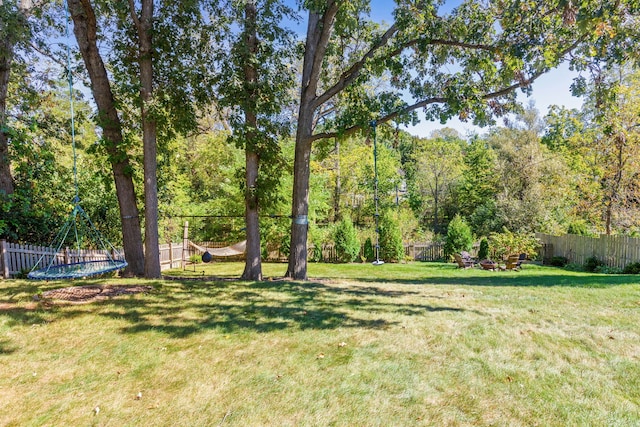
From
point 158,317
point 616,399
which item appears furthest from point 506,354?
point 158,317

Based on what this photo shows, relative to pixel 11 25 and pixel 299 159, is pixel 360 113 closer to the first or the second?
pixel 299 159

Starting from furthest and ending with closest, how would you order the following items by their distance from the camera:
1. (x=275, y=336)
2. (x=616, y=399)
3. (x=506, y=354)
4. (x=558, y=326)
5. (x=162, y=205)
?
1. (x=162, y=205)
2. (x=558, y=326)
3. (x=275, y=336)
4. (x=506, y=354)
5. (x=616, y=399)

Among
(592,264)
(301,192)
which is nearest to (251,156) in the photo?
(301,192)

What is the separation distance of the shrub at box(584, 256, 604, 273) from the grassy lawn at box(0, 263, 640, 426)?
1043cm

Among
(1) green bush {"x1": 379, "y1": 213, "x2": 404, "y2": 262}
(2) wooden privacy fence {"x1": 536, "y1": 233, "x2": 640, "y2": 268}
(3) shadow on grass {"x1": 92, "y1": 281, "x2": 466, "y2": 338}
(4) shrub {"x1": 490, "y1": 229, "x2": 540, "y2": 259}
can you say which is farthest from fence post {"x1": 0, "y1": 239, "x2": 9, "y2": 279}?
(2) wooden privacy fence {"x1": 536, "y1": 233, "x2": 640, "y2": 268}

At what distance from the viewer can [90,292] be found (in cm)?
557

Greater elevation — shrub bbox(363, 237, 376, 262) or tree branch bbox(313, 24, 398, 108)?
tree branch bbox(313, 24, 398, 108)

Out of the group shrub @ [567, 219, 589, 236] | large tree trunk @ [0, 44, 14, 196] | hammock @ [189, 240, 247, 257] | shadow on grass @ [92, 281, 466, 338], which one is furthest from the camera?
shrub @ [567, 219, 589, 236]

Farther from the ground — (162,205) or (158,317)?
(162,205)

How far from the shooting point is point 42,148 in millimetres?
9773

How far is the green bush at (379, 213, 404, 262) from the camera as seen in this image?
17.6 m

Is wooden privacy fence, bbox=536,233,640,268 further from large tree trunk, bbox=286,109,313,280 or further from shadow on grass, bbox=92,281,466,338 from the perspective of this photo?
large tree trunk, bbox=286,109,313,280

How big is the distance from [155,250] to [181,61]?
4406 mm

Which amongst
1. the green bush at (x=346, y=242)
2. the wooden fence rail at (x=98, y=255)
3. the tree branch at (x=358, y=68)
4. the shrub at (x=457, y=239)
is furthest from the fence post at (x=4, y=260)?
the shrub at (x=457, y=239)
